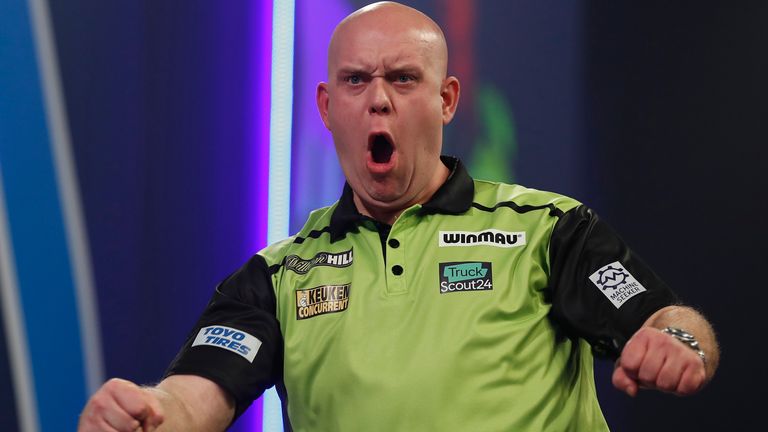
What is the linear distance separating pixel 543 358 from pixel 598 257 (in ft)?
0.61

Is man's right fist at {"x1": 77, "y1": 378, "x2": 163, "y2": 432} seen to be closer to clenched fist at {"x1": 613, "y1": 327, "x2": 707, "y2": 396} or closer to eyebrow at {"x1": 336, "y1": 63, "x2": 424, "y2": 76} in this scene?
clenched fist at {"x1": 613, "y1": 327, "x2": 707, "y2": 396}

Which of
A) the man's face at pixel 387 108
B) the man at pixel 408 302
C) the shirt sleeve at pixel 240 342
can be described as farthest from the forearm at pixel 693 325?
the shirt sleeve at pixel 240 342

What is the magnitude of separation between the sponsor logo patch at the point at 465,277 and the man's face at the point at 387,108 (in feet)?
0.71

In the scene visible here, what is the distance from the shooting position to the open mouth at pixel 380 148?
5.98ft

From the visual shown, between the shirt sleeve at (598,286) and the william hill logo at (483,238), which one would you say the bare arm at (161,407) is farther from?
the shirt sleeve at (598,286)

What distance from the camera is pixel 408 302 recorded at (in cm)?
166

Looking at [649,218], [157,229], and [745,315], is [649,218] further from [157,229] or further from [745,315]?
[157,229]

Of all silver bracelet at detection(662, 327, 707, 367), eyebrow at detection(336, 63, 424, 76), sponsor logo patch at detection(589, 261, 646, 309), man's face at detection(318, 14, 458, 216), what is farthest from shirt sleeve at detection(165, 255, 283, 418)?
silver bracelet at detection(662, 327, 707, 367)

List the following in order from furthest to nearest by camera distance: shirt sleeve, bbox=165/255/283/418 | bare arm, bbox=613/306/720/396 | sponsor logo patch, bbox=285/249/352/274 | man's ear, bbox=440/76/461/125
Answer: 1. man's ear, bbox=440/76/461/125
2. sponsor logo patch, bbox=285/249/352/274
3. shirt sleeve, bbox=165/255/283/418
4. bare arm, bbox=613/306/720/396

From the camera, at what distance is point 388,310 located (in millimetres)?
1655

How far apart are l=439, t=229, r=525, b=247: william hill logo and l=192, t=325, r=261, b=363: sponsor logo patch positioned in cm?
37

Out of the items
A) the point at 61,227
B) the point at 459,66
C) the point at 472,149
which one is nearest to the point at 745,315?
the point at 472,149

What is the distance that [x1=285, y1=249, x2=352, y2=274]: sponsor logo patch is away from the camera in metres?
1.78

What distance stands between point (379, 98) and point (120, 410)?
0.73 meters
